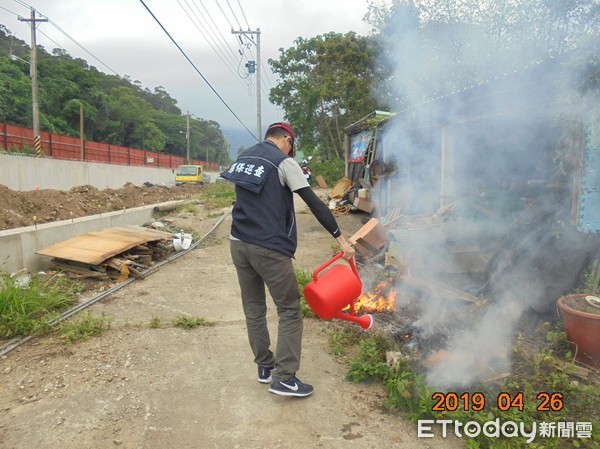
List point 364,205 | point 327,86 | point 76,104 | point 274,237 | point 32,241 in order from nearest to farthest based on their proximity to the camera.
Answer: point 274,237 → point 32,241 → point 364,205 → point 327,86 → point 76,104

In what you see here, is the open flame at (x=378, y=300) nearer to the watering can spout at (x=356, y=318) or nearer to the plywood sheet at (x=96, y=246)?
the watering can spout at (x=356, y=318)

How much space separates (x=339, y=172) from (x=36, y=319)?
22214 millimetres

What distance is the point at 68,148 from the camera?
80.6ft

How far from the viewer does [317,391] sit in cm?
298

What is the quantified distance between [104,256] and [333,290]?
4.13 m

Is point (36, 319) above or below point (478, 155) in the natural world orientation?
below

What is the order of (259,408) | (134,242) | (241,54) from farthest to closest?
(241,54) → (134,242) → (259,408)

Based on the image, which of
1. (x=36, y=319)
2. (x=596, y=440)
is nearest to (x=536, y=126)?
(x=596, y=440)

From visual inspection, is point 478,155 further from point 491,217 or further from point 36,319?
point 36,319

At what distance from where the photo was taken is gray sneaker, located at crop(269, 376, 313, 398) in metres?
2.82

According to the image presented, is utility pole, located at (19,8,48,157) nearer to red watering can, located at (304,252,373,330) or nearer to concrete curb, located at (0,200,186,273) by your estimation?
concrete curb, located at (0,200,186,273)

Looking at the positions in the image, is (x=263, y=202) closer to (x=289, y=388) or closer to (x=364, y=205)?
(x=289, y=388)

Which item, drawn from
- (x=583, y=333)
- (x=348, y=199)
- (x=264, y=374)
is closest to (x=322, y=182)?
(x=348, y=199)

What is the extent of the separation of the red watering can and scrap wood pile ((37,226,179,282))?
12.7 feet
